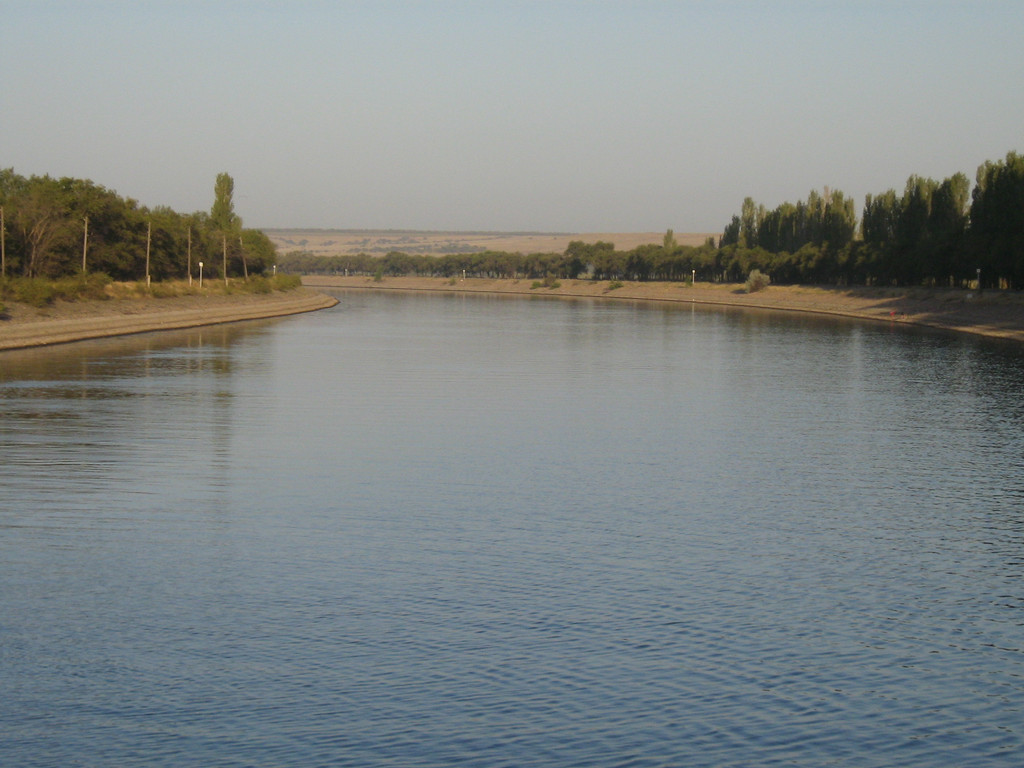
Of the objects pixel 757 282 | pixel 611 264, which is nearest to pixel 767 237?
pixel 757 282

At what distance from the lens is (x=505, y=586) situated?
10.5 m

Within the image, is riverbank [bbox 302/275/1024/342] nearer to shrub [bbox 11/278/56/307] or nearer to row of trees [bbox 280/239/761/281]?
row of trees [bbox 280/239/761/281]

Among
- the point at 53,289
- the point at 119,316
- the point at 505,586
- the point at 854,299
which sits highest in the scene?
the point at 854,299

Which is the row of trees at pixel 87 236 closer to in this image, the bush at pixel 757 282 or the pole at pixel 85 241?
the pole at pixel 85 241

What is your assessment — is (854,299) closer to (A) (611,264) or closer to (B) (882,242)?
(B) (882,242)

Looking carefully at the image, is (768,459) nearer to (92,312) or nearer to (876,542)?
(876,542)

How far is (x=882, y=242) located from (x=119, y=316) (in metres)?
59.7

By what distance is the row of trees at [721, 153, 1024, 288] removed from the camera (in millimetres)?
63625

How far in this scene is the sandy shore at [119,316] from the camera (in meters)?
A: 40.7

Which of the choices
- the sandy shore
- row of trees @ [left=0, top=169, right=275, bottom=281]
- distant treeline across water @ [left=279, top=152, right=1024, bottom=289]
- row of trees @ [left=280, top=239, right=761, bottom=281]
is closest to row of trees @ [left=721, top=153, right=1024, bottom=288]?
distant treeline across water @ [left=279, top=152, right=1024, bottom=289]

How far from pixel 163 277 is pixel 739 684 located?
70.5 m

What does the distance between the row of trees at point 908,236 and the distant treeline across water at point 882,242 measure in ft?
0.26

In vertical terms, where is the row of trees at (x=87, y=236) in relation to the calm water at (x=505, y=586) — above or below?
above

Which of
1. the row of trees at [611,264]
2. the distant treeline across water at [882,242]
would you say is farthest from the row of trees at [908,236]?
the row of trees at [611,264]
